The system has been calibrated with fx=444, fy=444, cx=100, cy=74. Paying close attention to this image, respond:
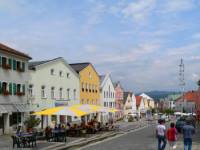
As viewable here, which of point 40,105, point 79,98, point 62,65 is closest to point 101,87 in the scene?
point 79,98

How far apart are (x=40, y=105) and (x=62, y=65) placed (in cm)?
867

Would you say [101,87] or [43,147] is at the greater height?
[101,87]

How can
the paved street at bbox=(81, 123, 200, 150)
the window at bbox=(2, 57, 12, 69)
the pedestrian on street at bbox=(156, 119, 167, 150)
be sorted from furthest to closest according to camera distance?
the window at bbox=(2, 57, 12, 69) < the paved street at bbox=(81, 123, 200, 150) < the pedestrian on street at bbox=(156, 119, 167, 150)

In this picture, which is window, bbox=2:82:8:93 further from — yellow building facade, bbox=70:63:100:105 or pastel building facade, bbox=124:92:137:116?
pastel building facade, bbox=124:92:137:116

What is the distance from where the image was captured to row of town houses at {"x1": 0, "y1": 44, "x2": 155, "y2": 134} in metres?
41.8

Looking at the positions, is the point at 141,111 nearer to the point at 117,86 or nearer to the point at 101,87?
the point at 117,86

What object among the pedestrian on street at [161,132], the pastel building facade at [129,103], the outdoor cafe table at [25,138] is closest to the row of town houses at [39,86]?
the outdoor cafe table at [25,138]

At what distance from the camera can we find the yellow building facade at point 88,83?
66894 mm

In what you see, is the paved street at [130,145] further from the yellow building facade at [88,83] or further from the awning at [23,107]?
the yellow building facade at [88,83]

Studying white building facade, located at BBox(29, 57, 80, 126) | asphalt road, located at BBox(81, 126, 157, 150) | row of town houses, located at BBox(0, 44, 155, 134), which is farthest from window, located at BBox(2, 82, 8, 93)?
asphalt road, located at BBox(81, 126, 157, 150)

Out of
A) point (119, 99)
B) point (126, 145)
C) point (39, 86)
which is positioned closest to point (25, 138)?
point (126, 145)

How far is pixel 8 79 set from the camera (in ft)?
138

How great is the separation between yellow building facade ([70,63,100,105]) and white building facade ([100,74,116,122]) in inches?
176

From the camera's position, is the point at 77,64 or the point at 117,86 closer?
the point at 77,64
